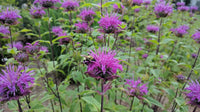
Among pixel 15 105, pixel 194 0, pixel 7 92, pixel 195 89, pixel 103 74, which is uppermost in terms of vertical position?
pixel 194 0

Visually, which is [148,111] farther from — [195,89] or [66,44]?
[66,44]

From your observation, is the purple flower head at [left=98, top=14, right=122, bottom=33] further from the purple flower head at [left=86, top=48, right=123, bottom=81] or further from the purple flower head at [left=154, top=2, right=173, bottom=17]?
the purple flower head at [left=154, top=2, right=173, bottom=17]

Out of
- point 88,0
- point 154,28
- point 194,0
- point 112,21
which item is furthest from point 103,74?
point 194,0

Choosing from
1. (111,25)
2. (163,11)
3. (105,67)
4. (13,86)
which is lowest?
(13,86)

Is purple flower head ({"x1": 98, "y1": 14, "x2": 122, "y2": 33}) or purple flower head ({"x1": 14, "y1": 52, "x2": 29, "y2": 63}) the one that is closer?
purple flower head ({"x1": 98, "y1": 14, "x2": 122, "y2": 33})

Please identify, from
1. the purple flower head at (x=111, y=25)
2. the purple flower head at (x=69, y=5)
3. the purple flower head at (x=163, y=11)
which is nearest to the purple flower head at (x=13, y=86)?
the purple flower head at (x=111, y=25)

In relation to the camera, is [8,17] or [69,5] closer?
[8,17]

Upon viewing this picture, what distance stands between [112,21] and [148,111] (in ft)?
3.84

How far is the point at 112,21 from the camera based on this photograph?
125 centimetres

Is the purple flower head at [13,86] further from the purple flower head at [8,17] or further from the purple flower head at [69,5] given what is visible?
the purple flower head at [69,5]

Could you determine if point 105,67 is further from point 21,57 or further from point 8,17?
point 8,17

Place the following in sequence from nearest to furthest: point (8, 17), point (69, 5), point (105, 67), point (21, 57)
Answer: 1. point (105, 67)
2. point (21, 57)
3. point (8, 17)
4. point (69, 5)

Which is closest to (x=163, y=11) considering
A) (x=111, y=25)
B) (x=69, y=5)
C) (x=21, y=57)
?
(x=111, y=25)

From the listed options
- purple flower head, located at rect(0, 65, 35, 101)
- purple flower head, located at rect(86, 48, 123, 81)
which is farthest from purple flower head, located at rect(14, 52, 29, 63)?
purple flower head, located at rect(86, 48, 123, 81)
